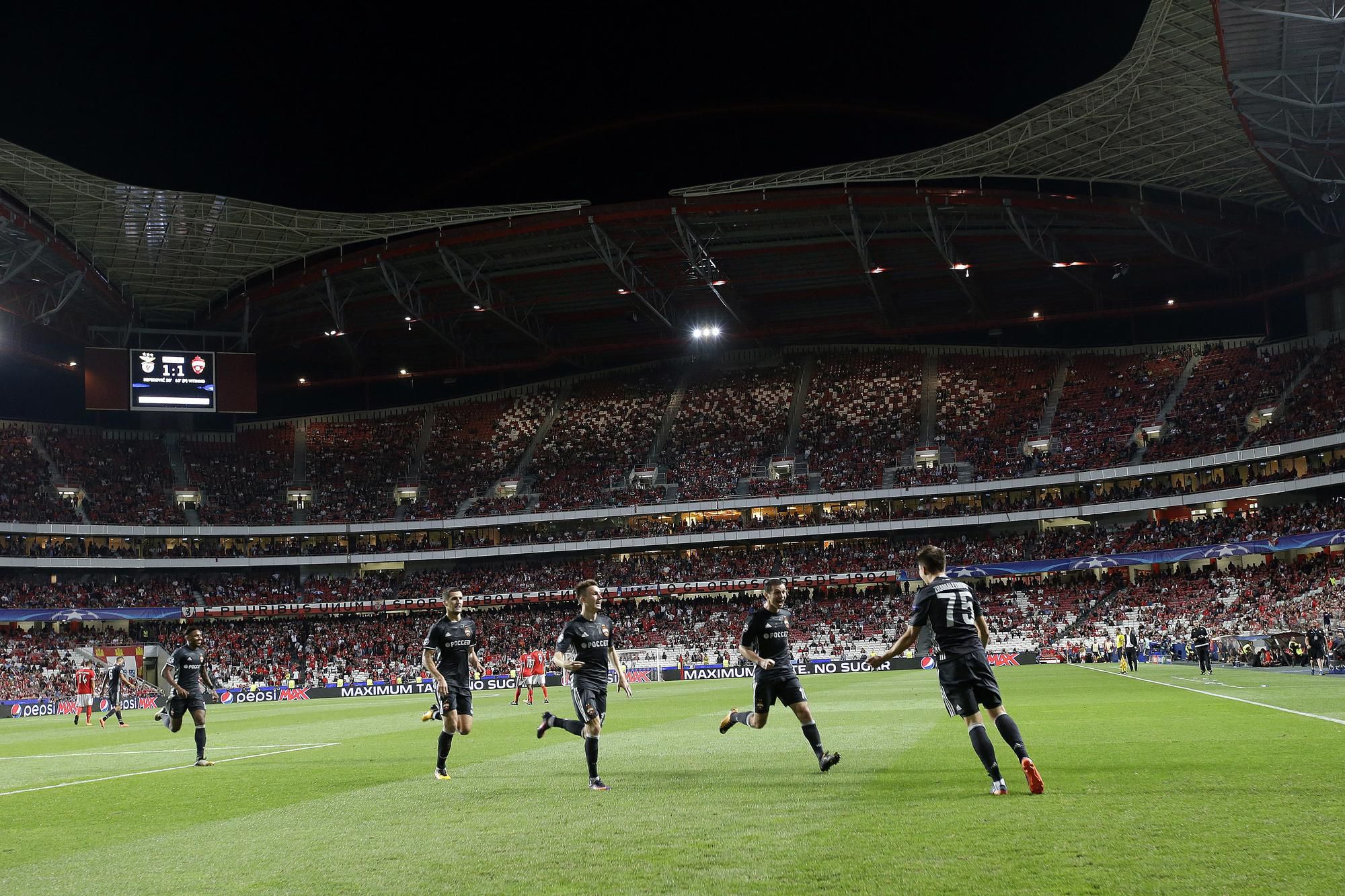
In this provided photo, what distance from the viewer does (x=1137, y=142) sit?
173ft

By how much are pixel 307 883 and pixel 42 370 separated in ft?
274

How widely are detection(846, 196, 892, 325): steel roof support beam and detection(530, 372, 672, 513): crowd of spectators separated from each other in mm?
17728

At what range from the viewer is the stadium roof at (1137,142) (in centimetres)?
A: 4388

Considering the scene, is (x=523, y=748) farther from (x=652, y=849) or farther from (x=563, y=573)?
(x=563, y=573)

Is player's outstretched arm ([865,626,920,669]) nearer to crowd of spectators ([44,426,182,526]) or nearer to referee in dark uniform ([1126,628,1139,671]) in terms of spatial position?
referee in dark uniform ([1126,628,1139,671])

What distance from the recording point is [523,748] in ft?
61.3

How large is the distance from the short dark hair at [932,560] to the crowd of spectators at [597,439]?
67.1 m

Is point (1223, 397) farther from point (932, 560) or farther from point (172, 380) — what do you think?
point (932, 560)

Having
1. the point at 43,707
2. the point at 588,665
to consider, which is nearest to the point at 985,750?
the point at 588,665

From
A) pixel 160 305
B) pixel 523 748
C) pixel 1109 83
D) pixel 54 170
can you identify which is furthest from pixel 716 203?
pixel 523 748

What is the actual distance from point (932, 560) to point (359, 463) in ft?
261

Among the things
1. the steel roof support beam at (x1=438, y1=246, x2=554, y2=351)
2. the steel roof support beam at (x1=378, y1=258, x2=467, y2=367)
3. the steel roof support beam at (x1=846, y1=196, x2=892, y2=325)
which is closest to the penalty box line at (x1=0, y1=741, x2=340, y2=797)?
the steel roof support beam at (x1=846, y1=196, x2=892, y2=325)

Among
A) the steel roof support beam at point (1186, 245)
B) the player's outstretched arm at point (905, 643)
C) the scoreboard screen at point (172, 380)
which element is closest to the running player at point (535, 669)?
the player's outstretched arm at point (905, 643)

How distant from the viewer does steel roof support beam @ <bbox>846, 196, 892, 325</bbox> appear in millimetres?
59875
